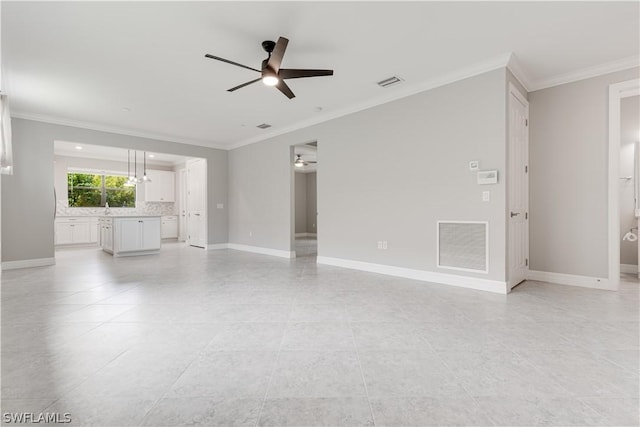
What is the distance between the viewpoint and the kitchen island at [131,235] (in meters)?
6.49

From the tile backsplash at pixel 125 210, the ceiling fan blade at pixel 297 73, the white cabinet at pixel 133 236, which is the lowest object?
the white cabinet at pixel 133 236

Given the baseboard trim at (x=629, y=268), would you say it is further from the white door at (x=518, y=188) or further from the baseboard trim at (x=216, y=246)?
the baseboard trim at (x=216, y=246)

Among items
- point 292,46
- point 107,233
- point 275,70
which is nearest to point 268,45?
point 292,46

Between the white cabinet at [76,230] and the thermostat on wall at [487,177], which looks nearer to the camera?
the thermostat on wall at [487,177]

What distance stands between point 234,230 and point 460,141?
20.0ft

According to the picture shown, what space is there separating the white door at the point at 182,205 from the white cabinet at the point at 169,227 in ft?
0.51

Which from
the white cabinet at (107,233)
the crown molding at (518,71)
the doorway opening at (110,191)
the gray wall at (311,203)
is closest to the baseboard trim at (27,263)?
the white cabinet at (107,233)

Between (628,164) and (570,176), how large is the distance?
179 centimetres

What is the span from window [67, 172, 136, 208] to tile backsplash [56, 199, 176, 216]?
242mm

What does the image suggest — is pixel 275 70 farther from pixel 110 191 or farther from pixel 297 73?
pixel 110 191

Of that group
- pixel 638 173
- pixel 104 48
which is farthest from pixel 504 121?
pixel 104 48

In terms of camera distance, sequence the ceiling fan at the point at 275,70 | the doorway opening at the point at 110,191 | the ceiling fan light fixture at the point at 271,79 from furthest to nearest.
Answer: the doorway opening at the point at 110,191 → the ceiling fan light fixture at the point at 271,79 → the ceiling fan at the point at 275,70

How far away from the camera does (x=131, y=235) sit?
668 centimetres

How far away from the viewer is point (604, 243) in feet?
11.8
